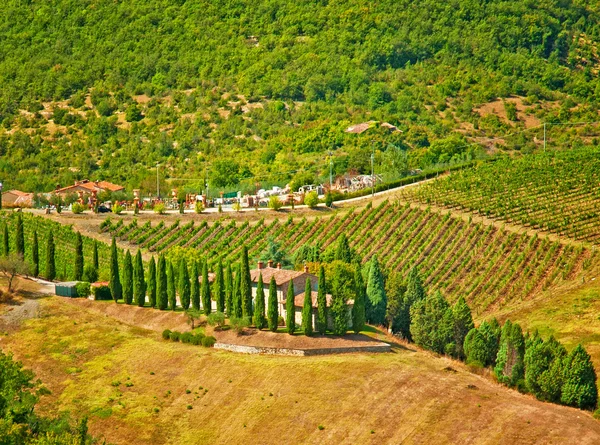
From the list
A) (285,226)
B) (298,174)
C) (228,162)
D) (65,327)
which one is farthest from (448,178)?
(65,327)

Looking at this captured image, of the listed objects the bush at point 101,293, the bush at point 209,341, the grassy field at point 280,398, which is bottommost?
the grassy field at point 280,398

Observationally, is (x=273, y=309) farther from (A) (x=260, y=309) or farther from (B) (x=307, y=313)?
(B) (x=307, y=313)

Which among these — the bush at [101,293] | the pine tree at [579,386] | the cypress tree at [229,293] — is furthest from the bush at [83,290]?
the pine tree at [579,386]

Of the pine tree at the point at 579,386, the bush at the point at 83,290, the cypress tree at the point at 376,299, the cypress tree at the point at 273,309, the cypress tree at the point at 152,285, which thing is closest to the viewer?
the pine tree at the point at 579,386

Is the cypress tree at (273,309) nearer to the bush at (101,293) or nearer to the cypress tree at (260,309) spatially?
the cypress tree at (260,309)

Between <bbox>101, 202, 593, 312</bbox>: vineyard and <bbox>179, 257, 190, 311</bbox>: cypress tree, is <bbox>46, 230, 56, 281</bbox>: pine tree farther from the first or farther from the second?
<bbox>179, 257, 190, 311</bbox>: cypress tree

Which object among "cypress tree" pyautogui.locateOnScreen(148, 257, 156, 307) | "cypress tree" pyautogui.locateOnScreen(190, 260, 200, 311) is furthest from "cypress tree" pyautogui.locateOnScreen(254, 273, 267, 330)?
"cypress tree" pyautogui.locateOnScreen(148, 257, 156, 307)
